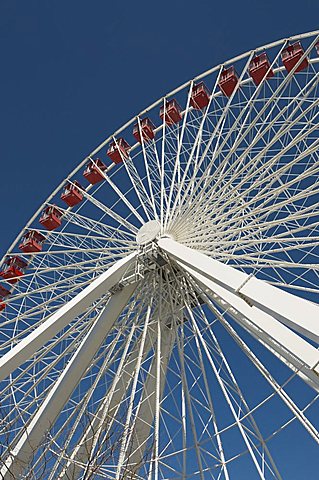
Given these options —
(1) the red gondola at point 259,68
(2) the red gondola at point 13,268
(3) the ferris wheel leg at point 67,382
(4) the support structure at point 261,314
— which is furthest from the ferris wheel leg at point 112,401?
(1) the red gondola at point 259,68

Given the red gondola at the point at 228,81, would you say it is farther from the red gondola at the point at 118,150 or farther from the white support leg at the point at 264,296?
the white support leg at the point at 264,296

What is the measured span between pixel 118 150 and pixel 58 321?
353 inches

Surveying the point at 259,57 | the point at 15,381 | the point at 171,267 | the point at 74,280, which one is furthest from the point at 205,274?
the point at 259,57

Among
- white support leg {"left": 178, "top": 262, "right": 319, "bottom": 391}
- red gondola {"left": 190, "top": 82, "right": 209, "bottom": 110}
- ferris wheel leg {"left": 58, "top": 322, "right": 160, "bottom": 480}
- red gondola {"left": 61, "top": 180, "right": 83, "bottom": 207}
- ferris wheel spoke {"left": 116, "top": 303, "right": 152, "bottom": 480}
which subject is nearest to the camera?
white support leg {"left": 178, "top": 262, "right": 319, "bottom": 391}

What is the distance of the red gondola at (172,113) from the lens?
70.0 ft

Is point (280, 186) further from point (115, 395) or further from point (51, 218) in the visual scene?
point (51, 218)

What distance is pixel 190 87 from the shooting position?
2075 cm

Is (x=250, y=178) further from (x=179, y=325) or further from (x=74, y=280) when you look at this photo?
(x=74, y=280)

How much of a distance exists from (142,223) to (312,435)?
8538 mm

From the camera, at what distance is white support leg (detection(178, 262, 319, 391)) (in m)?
10.1

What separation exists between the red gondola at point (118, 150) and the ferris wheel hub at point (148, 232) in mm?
5017

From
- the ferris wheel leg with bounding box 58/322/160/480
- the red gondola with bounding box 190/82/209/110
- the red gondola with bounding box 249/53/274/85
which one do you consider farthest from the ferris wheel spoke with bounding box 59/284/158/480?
the red gondola with bounding box 249/53/274/85

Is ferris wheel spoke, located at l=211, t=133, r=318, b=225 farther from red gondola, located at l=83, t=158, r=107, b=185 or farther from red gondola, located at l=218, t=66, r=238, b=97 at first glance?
red gondola, located at l=83, t=158, r=107, b=185

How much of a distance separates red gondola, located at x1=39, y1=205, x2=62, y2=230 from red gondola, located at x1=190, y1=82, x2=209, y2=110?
6.86 m
